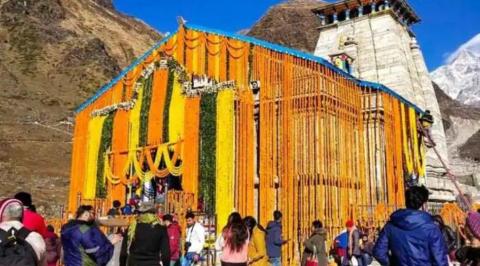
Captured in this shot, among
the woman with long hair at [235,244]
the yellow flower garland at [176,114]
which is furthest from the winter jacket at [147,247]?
the yellow flower garland at [176,114]

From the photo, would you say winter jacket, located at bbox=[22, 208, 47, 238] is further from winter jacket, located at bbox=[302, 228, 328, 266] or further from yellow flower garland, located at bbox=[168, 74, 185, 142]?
yellow flower garland, located at bbox=[168, 74, 185, 142]

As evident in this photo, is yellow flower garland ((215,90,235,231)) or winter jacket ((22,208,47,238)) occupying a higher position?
yellow flower garland ((215,90,235,231))

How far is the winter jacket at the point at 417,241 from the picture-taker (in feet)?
14.5

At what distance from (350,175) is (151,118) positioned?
8.31 m

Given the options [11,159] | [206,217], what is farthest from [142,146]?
[11,159]

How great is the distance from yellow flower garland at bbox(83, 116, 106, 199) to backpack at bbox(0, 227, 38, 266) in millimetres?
17337

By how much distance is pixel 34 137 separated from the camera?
161 ft

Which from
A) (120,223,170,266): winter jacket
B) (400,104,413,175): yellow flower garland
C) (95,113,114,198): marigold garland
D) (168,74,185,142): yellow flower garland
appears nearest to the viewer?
(120,223,170,266): winter jacket

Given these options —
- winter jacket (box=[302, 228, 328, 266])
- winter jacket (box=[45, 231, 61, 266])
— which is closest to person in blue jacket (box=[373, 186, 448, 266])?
winter jacket (box=[302, 228, 328, 266])

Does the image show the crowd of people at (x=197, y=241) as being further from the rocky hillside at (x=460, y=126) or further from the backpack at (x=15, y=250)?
the rocky hillside at (x=460, y=126)

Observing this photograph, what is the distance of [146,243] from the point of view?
19.1 feet

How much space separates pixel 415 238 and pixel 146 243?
3066mm

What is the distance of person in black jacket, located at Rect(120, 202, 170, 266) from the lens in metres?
5.81

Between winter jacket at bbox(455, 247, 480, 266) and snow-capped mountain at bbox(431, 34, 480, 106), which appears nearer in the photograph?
winter jacket at bbox(455, 247, 480, 266)
